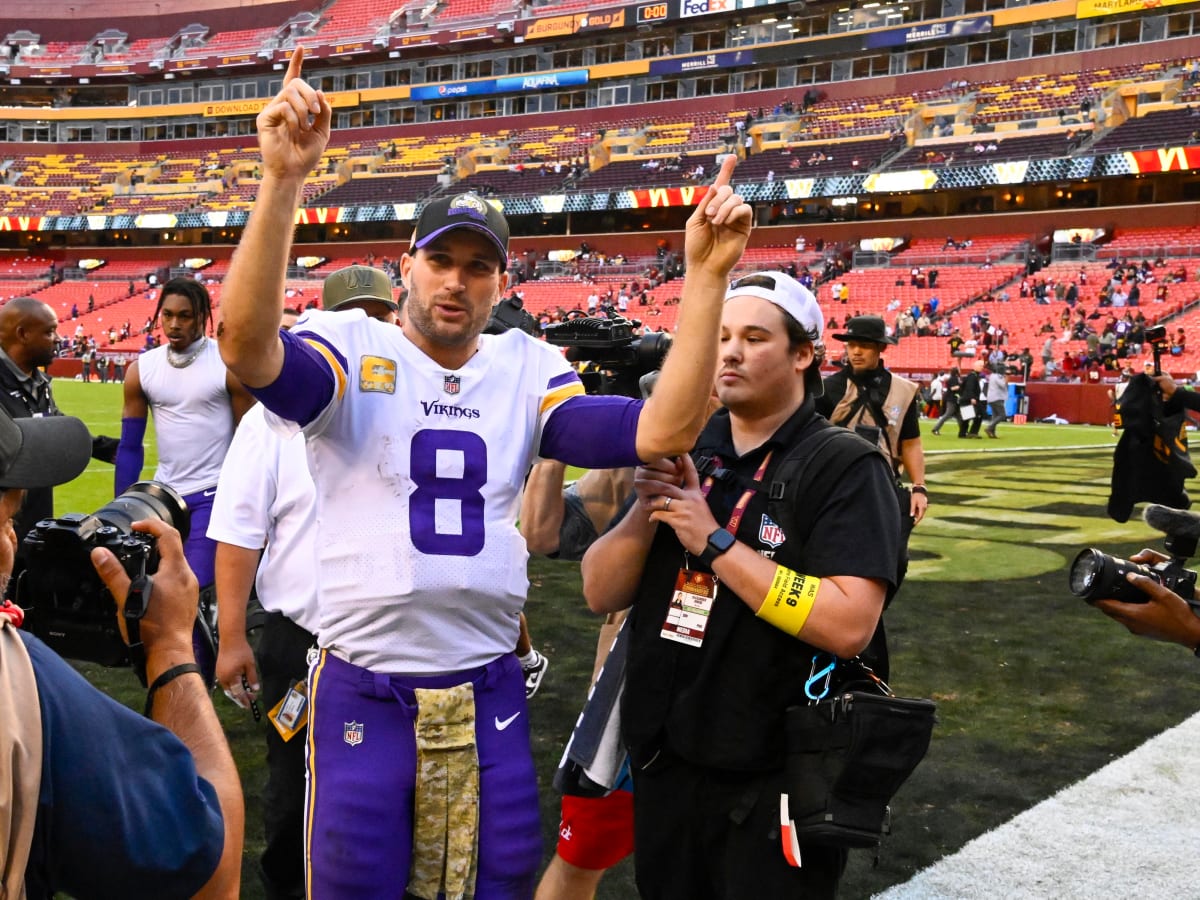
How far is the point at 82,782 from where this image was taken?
1.40 metres

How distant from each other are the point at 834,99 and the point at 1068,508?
4617cm

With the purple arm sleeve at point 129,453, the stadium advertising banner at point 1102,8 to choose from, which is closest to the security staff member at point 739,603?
the purple arm sleeve at point 129,453

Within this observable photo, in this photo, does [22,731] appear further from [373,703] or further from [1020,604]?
[1020,604]

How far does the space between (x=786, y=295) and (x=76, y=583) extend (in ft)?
5.51

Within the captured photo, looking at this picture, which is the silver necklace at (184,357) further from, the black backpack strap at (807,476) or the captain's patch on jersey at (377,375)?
the black backpack strap at (807,476)

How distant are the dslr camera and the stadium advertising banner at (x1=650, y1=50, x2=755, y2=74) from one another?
57.9 metres

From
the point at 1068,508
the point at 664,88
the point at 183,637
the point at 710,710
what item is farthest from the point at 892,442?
the point at 664,88

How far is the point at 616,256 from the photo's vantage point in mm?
52844

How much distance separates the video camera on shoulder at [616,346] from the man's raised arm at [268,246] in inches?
41.7

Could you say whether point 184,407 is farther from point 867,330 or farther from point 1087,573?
point 1087,573

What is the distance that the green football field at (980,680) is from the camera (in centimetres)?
420

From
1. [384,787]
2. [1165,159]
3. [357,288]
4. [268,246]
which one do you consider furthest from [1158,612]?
[1165,159]

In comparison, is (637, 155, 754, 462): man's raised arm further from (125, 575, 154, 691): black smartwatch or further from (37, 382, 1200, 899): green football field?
(37, 382, 1200, 899): green football field

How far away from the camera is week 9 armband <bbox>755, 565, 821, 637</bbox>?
229cm
